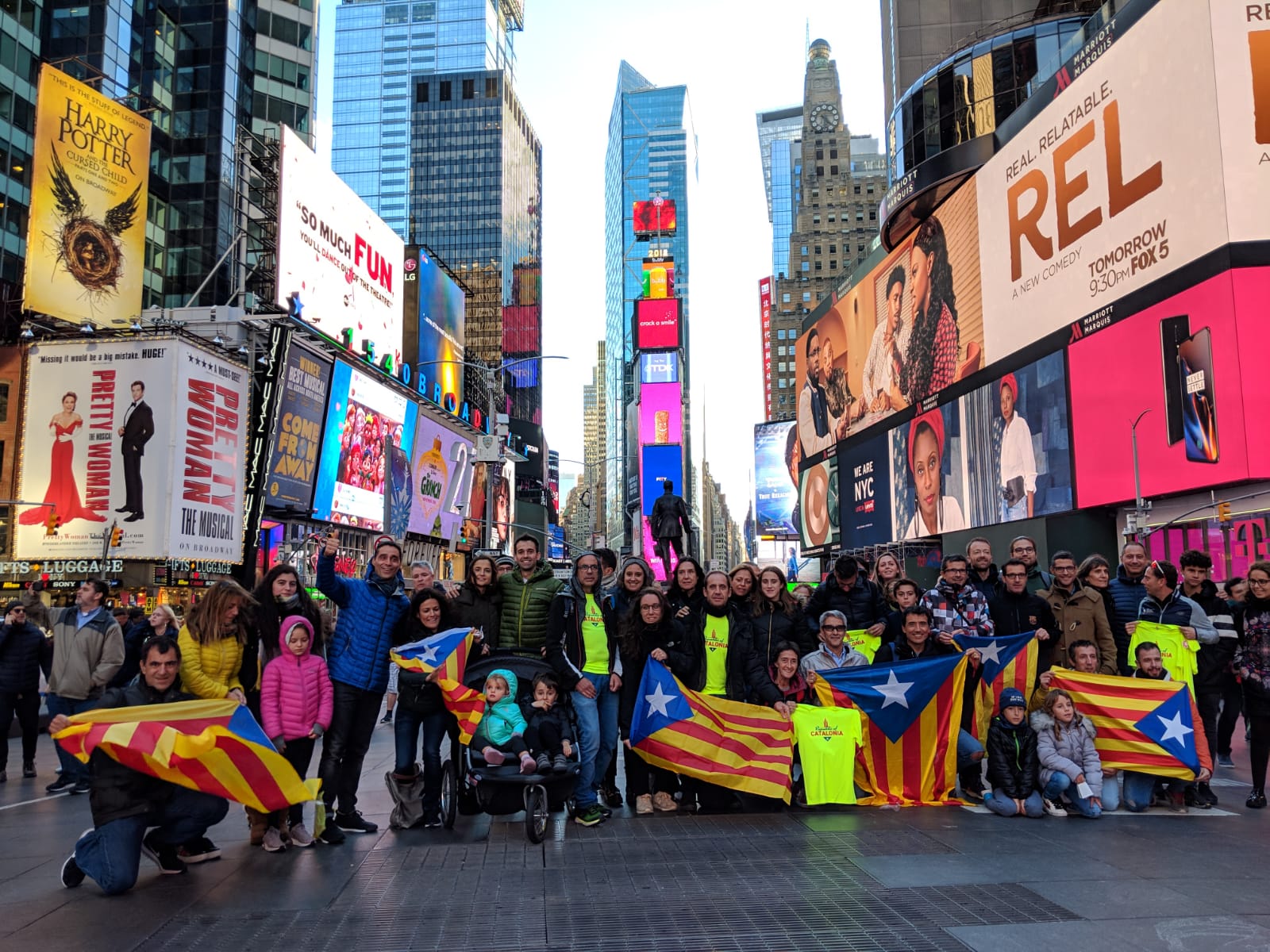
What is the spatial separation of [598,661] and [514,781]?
1462mm

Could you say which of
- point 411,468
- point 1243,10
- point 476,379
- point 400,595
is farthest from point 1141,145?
point 476,379

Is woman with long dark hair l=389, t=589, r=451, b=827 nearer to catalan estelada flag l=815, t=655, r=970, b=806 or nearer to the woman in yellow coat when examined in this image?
the woman in yellow coat

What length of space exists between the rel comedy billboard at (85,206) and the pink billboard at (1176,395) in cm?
3418

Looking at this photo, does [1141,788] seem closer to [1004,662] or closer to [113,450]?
[1004,662]

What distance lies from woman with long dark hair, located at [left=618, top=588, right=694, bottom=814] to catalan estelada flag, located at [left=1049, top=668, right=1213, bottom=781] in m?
3.36

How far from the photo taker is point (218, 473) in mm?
39281

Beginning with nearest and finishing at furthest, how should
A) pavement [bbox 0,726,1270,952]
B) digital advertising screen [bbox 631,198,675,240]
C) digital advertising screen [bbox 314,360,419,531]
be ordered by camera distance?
pavement [bbox 0,726,1270,952]
digital advertising screen [bbox 314,360,419,531]
digital advertising screen [bbox 631,198,675,240]

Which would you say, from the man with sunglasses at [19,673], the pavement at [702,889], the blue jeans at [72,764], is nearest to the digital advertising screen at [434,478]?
the man with sunglasses at [19,673]

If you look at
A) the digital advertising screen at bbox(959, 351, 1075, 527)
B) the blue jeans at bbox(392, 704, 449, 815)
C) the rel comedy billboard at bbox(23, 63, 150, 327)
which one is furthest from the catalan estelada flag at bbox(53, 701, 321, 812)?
the digital advertising screen at bbox(959, 351, 1075, 527)

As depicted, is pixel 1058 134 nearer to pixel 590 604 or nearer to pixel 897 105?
pixel 897 105

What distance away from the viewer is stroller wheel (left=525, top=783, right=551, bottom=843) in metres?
7.62

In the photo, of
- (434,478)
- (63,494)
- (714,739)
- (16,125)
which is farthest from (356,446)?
(714,739)

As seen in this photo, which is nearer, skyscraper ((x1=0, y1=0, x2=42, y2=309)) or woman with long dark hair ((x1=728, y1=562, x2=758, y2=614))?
woman with long dark hair ((x1=728, y1=562, x2=758, y2=614))

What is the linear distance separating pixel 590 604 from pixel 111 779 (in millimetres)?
3940
